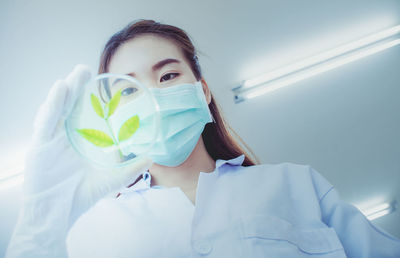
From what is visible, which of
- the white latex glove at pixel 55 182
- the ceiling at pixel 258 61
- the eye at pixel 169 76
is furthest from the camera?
the ceiling at pixel 258 61

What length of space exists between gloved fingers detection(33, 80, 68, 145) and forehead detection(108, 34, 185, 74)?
300 millimetres

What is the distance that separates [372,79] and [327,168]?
96cm

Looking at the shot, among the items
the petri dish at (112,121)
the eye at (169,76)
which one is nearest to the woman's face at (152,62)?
the eye at (169,76)

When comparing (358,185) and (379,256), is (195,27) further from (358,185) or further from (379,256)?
(358,185)

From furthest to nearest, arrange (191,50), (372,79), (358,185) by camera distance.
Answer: (358,185)
(372,79)
(191,50)

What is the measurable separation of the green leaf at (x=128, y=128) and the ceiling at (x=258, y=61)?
77 cm

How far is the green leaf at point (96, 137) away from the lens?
710 mm

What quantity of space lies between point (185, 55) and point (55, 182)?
0.79 m

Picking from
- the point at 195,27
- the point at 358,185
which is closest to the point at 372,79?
the point at 358,185

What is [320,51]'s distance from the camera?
1607 mm

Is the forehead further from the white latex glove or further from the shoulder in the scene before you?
the shoulder

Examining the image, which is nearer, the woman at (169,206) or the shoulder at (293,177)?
the woman at (169,206)

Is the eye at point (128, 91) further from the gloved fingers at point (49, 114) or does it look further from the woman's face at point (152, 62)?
the gloved fingers at point (49, 114)

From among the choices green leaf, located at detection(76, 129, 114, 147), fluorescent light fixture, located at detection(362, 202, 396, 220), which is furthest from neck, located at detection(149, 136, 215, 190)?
fluorescent light fixture, located at detection(362, 202, 396, 220)
